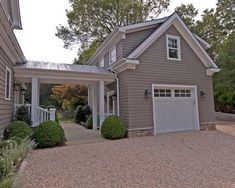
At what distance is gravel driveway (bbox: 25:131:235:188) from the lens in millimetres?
4578

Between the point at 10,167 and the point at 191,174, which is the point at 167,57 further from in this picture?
the point at 10,167

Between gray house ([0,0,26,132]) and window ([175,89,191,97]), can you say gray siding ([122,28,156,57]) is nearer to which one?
window ([175,89,191,97])

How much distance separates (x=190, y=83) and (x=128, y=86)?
4.16 m

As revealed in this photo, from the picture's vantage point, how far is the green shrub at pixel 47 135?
8578mm

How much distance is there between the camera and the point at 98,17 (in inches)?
942

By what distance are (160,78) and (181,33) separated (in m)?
3.23

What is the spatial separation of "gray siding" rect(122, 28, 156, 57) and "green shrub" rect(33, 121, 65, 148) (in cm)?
538

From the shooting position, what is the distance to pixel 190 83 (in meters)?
12.5

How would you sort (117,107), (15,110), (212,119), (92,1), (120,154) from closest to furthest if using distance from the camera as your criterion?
(120,154) → (15,110) → (117,107) → (212,119) → (92,1)

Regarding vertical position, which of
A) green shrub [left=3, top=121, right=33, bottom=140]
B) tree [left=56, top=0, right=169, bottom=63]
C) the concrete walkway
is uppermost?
tree [left=56, top=0, right=169, bottom=63]

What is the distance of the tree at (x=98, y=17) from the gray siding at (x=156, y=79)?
12.5m

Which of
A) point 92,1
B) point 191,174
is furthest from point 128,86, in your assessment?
point 92,1

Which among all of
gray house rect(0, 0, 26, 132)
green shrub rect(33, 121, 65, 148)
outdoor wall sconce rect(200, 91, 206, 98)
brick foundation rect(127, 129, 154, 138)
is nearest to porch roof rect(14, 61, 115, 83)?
gray house rect(0, 0, 26, 132)

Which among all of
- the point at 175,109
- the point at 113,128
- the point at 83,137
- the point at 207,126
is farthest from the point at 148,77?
the point at 207,126
